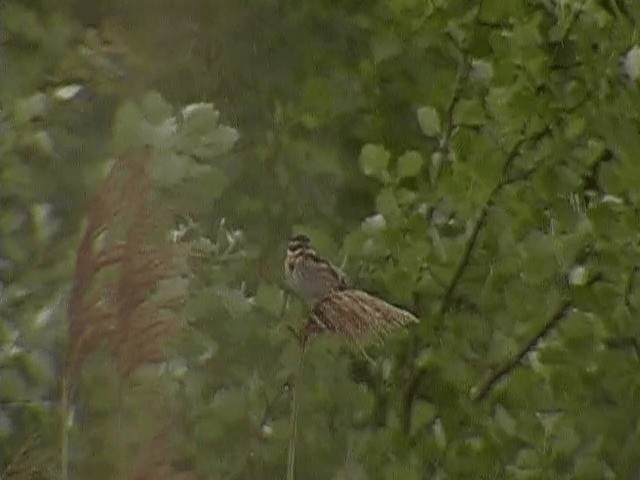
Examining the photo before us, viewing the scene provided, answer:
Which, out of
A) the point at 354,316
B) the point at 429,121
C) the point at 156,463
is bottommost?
the point at 156,463

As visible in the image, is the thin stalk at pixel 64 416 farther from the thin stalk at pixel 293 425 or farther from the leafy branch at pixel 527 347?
the leafy branch at pixel 527 347

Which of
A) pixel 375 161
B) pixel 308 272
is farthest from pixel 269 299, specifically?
pixel 375 161

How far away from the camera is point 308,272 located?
84cm

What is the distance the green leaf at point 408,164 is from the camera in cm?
86

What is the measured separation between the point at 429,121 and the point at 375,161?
0.18 feet

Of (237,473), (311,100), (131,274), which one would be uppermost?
(311,100)

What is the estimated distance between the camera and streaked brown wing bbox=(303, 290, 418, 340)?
84 centimetres

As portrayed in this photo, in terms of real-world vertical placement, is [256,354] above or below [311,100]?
below

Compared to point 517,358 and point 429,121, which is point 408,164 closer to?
point 429,121

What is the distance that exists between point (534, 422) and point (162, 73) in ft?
1.39

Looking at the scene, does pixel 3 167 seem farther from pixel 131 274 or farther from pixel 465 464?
pixel 465 464

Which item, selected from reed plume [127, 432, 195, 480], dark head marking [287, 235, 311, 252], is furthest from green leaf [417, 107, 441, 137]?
reed plume [127, 432, 195, 480]

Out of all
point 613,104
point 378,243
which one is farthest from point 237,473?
point 613,104

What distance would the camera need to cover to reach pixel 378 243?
0.86 meters
